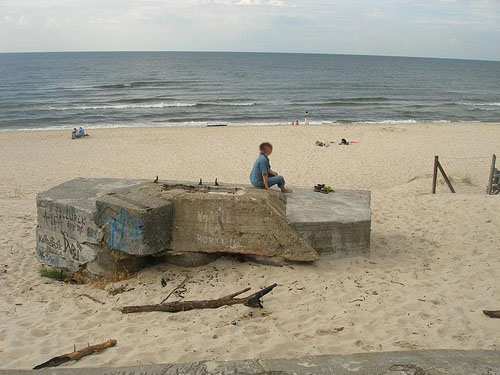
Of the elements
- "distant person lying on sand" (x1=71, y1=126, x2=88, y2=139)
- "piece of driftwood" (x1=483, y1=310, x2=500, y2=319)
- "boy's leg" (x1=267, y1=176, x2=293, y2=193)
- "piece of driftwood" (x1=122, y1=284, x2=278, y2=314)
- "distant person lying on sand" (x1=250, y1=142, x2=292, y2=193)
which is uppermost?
"distant person lying on sand" (x1=250, y1=142, x2=292, y2=193)

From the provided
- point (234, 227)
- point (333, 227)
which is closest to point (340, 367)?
point (234, 227)

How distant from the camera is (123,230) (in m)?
6.19

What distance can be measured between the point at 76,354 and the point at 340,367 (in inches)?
94.4

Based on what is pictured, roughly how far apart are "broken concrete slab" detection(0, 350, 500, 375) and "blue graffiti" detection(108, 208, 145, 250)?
108 inches

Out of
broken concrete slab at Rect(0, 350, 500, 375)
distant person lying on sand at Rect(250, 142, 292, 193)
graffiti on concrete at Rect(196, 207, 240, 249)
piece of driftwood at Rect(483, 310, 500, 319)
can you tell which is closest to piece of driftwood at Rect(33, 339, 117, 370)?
broken concrete slab at Rect(0, 350, 500, 375)

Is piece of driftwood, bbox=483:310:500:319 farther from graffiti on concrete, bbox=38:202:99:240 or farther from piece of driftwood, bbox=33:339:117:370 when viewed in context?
graffiti on concrete, bbox=38:202:99:240

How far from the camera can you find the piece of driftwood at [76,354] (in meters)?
4.03

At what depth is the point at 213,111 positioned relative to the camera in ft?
107

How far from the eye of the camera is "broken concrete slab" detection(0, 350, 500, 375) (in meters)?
3.38

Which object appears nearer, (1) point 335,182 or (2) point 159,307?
(2) point 159,307

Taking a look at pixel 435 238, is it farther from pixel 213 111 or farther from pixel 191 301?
pixel 213 111

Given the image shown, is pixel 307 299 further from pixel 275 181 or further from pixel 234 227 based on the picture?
pixel 275 181

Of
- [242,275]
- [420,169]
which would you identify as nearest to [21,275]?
[242,275]

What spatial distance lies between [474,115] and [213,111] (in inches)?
729
